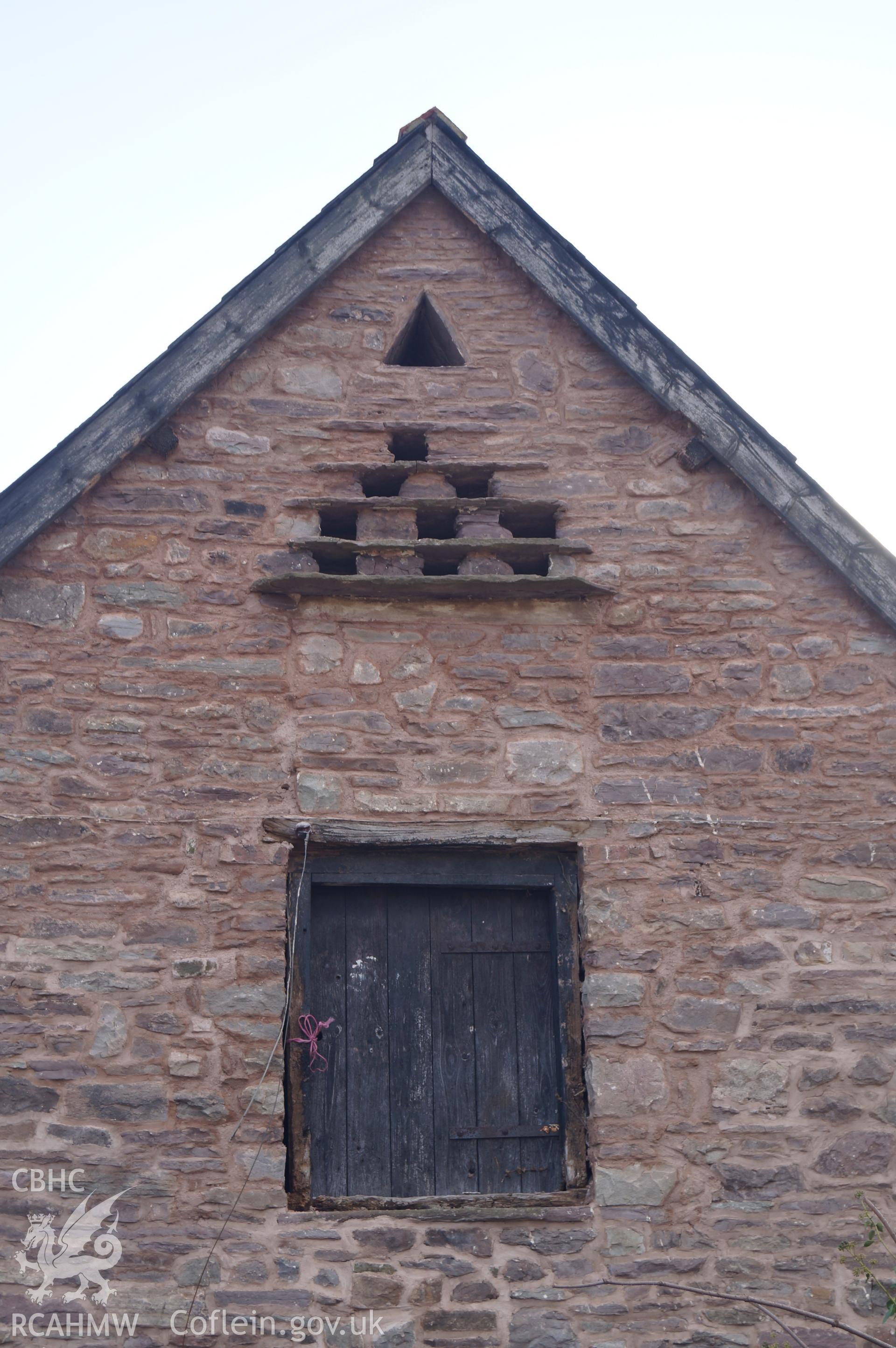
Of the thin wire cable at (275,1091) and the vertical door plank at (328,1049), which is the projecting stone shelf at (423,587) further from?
the vertical door plank at (328,1049)

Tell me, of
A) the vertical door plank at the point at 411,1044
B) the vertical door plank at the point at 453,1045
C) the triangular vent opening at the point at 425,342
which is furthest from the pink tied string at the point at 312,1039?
the triangular vent opening at the point at 425,342

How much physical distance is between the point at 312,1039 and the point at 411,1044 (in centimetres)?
38

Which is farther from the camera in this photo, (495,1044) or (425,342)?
(425,342)

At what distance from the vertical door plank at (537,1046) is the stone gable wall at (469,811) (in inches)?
7.8

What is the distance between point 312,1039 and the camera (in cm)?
454

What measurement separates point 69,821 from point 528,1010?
1863 mm

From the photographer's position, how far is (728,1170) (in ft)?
14.5

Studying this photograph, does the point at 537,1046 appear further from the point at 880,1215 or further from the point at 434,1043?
the point at 880,1215

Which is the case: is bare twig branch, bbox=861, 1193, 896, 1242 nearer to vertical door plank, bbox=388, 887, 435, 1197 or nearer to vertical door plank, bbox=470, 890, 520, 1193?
vertical door plank, bbox=470, 890, 520, 1193

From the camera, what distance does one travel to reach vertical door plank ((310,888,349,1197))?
14.8 feet

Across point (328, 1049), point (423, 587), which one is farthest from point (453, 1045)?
point (423, 587)

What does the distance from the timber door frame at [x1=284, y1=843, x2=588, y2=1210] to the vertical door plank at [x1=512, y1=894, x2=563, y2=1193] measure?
0.16ft

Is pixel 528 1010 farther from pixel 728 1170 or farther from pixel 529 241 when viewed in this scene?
pixel 529 241

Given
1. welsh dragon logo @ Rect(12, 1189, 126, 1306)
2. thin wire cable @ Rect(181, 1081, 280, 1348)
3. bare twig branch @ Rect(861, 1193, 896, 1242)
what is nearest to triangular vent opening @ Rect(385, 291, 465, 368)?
thin wire cable @ Rect(181, 1081, 280, 1348)
